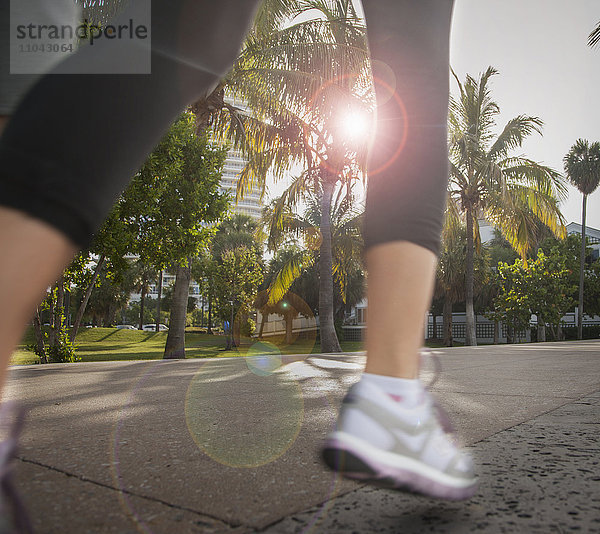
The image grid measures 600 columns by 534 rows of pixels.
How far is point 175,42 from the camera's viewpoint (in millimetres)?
812

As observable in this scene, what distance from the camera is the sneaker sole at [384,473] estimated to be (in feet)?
2.38

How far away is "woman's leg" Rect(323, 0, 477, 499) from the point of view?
0.75 metres

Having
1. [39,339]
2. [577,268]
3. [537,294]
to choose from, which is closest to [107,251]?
[39,339]

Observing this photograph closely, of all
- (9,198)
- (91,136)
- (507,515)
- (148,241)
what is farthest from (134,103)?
(148,241)

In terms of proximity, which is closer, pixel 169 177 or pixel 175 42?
pixel 175 42

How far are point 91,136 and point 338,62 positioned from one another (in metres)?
11.2

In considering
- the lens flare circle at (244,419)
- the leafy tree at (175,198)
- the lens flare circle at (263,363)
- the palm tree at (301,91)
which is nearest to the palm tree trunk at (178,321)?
the leafy tree at (175,198)

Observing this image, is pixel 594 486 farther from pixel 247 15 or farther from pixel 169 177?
pixel 169 177

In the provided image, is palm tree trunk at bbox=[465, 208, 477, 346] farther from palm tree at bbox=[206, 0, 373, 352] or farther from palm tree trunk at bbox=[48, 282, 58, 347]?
palm tree trunk at bbox=[48, 282, 58, 347]

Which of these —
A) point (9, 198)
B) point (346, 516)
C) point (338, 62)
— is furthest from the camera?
point (338, 62)

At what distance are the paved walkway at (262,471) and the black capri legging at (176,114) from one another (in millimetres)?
415

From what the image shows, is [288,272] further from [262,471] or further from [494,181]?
[262,471]

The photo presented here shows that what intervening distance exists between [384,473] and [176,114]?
649mm

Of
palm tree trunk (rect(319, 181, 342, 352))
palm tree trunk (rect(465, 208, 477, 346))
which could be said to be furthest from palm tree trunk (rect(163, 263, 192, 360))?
palm tree trunk (rect(465, 208, 477, 346))
